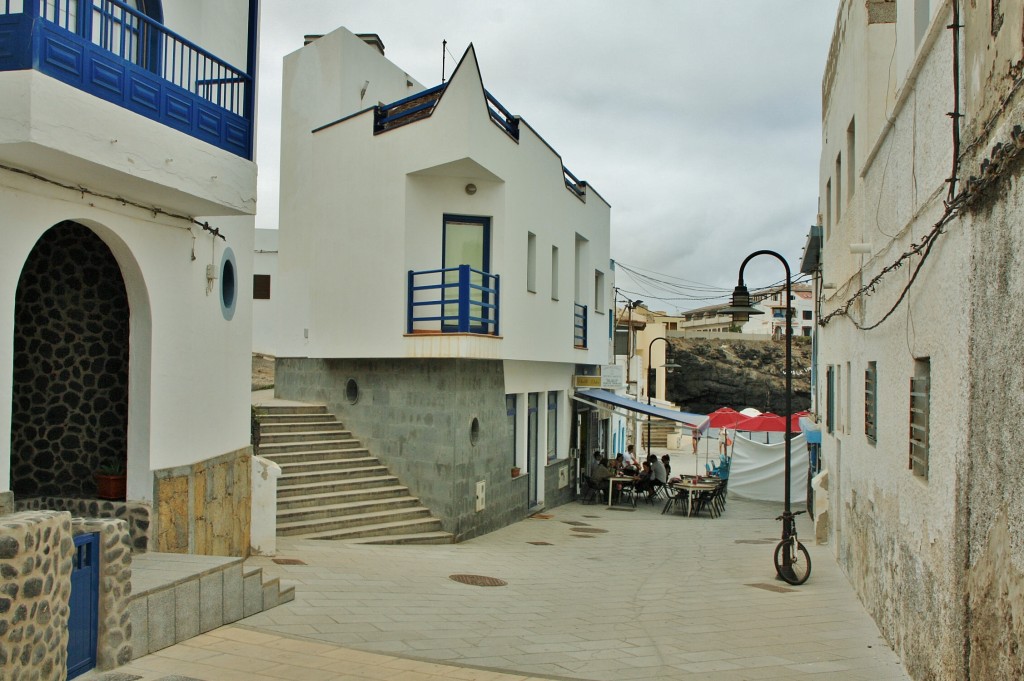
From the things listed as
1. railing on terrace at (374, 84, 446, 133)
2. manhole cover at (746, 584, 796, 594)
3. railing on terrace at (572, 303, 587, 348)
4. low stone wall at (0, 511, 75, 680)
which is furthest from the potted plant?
railing on terrace at (572, 303, 587, 348)

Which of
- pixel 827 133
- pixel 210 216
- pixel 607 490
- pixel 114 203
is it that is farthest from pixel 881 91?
pixel 607 490

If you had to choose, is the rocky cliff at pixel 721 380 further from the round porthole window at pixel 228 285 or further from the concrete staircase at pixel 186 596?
the concrete staircase at pixel 186 596

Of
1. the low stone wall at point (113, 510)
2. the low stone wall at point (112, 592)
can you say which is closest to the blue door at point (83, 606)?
the low stone wall at point (112, 592)

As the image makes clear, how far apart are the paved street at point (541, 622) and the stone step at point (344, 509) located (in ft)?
3.49

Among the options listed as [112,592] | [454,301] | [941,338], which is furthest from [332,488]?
[941,338]

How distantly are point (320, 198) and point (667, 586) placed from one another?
10.3 metres

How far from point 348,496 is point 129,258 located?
23.9 ft

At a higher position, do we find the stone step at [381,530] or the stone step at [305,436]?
the stone step at [305,436]

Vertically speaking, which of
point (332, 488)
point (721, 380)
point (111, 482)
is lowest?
point (332, 488)

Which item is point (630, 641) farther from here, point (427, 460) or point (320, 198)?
point (320, 198)

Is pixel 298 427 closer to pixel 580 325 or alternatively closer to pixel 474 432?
pixel 474 432

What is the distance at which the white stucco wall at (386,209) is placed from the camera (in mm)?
15352

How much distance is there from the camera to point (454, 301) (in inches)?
582

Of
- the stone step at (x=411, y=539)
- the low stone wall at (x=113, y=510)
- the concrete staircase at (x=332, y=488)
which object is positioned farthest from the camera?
the stone step at (x=411, y=539)
